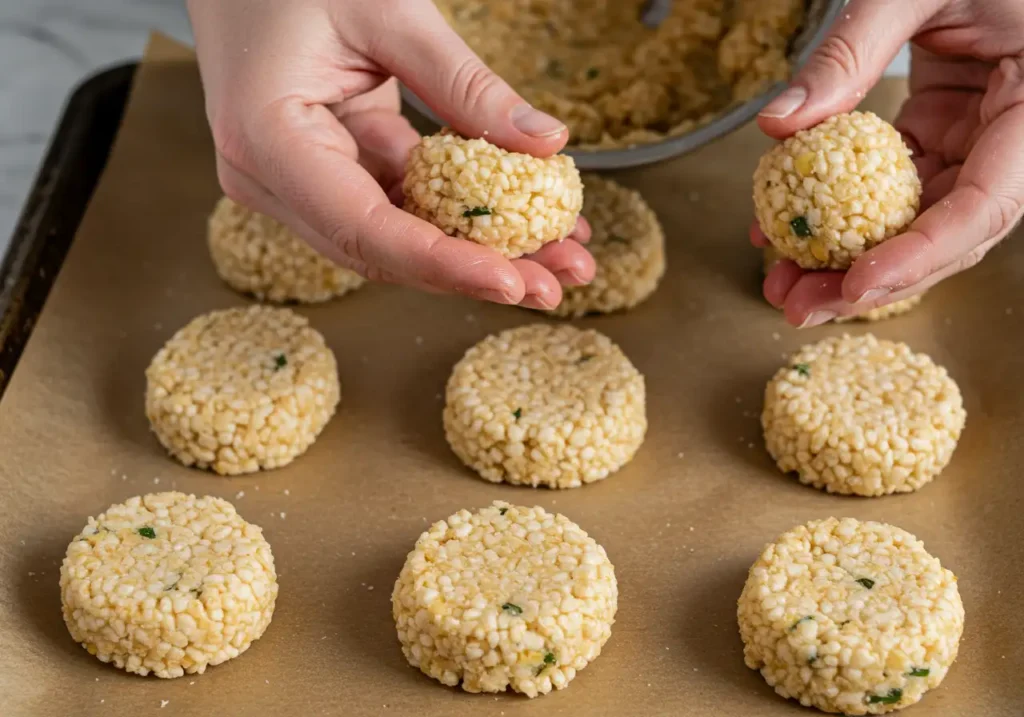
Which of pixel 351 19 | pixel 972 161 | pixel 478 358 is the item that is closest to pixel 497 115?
pixel 351 19

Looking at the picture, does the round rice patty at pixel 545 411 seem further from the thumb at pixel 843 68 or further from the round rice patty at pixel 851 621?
the thumb at pixel 843 68

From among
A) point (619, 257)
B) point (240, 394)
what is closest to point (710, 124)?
point (619, 257)

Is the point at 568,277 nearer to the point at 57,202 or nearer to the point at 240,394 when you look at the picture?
the point at 240,394

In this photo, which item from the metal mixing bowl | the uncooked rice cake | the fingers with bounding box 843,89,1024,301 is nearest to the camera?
the fingers with bounding box 843,89,1024,301

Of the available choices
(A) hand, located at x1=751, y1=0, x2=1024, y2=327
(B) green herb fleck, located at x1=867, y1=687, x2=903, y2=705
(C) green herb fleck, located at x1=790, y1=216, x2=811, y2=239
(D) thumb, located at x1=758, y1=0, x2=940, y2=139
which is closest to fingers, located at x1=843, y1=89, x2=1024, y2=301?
(A) hand, located at x1=751, y1=0, x2=1024, y2=327

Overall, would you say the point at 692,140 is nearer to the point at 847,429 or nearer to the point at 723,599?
the point at 847,429

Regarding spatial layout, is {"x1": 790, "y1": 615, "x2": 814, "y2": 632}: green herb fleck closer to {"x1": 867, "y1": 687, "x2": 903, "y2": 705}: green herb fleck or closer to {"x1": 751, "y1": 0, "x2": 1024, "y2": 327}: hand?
{"x1": 867, "y1": 687, "x2": 903, "y2": 705}: green herb fleck
